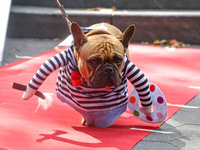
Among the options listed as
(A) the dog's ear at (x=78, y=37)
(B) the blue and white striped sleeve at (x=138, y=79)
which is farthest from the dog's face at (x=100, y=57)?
(B) the blue and white striped sleeve at (x=138, y=79)

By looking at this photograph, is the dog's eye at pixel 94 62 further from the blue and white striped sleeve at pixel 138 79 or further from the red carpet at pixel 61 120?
the red carpet at pixel 61 120

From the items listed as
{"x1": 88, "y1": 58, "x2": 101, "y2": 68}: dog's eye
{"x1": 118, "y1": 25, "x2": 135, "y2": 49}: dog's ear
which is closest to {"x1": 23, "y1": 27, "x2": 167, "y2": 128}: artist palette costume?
{"x1": 118, "y1": 25, "x2": 135, "y2": 49}: dog's ear

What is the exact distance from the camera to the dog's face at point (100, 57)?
229 centimetres

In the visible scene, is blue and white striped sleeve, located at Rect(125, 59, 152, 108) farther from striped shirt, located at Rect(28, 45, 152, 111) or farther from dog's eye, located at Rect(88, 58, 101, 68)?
dog's eye, located at Rect(88, 58, 101, 68)

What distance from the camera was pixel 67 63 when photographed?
264cm

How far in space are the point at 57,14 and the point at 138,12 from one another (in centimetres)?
135

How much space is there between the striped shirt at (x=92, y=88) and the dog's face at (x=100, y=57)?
0.18 metres

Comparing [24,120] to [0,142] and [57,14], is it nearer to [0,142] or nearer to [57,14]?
[0,142]

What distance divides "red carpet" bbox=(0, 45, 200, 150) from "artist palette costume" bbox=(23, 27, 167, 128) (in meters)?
0.09

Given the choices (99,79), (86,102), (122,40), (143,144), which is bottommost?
(143,144)

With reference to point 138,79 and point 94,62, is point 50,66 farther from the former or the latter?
point 138,79

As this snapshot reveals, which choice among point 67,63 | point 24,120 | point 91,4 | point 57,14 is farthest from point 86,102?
point 91,4

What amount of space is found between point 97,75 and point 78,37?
0.28 meters

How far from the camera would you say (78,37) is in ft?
7.86
